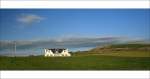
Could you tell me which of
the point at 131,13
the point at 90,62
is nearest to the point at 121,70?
the point at 90,62

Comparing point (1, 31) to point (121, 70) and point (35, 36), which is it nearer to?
point (35, 36)

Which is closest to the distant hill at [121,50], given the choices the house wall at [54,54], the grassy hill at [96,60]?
the grassy hill at [96,60]

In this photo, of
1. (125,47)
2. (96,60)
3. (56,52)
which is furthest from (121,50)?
(56,52)

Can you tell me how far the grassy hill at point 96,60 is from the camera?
404 cm

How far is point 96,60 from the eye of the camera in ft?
13.4

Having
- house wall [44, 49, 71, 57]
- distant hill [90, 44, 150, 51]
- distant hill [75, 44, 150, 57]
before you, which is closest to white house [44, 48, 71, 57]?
house wall [44, 49, 71, 57]

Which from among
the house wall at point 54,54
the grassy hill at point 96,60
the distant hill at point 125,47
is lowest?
the grassy hill at point 96,60

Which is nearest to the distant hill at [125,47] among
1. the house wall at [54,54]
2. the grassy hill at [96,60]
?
the grassy hill at [96,60]

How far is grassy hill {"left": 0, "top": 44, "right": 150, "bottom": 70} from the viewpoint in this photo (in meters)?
4.04

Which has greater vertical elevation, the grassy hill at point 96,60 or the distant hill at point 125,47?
the distant hill at point 125,47

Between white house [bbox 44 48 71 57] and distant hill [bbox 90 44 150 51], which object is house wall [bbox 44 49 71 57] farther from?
distant hill [bbox 90 44 150 51]

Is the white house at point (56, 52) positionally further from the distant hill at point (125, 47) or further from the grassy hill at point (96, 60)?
the distant hill at point (125, 47)

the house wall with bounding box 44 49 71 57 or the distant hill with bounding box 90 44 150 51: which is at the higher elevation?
the distant hill with bounding box 90 44 150 51

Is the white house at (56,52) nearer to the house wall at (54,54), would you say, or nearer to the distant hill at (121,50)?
the house wall at (54,54)
